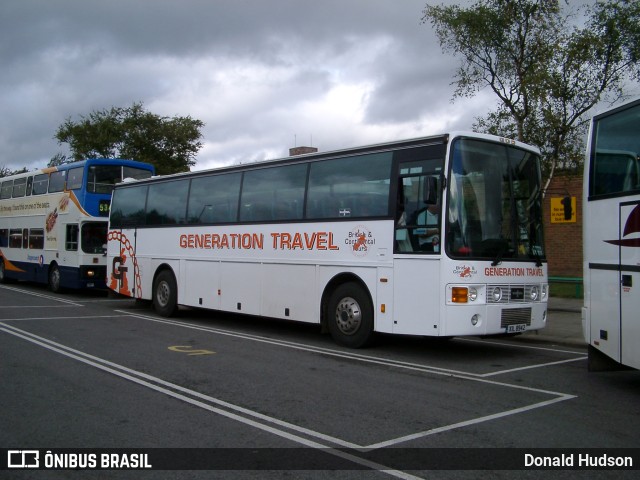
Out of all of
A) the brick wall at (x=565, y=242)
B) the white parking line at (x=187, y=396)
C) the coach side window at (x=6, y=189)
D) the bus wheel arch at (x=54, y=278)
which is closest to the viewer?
the white parking line at (x=187, y=396)

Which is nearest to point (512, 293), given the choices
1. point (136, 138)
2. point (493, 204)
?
point (493, 204)

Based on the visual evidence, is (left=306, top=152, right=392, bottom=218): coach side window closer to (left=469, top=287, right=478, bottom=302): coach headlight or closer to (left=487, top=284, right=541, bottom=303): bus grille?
(left=469, top=287, right=478, bottom=302): coach headlight

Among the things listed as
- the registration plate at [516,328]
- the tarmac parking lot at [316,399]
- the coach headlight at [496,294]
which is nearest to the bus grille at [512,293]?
the coach headlight at [496,294]

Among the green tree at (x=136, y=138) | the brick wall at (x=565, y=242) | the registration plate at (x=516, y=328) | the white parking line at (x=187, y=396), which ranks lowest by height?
the white parking line at (x=187, y=396)

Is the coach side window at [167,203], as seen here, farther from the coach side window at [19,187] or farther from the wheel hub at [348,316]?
the coach side window at [19,187]

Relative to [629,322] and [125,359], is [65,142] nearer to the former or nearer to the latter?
[125,359]

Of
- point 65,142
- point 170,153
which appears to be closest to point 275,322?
point 170,153

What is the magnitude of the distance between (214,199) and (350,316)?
16.6ft

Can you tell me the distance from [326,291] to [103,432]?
19.3ft

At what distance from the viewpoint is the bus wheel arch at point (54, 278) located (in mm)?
21906

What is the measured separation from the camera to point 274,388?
25.0 feet

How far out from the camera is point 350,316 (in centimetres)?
1066

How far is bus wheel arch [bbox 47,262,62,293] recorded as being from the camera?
21.9 m

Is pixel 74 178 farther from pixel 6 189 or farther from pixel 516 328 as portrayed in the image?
pixel 516 328
